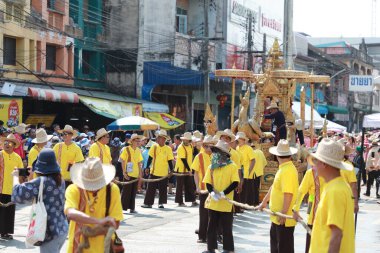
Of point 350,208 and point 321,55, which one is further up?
point 321,55

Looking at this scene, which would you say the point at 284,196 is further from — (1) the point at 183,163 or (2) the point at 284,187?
(1) the point at 183,163

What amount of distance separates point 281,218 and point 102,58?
2735cm

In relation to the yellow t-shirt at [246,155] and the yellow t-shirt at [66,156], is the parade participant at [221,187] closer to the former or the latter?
the yellow t-shirt at [66,156]

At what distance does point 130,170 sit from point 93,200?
1015 centimetres

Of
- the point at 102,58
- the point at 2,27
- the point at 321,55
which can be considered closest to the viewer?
the point at 2,27

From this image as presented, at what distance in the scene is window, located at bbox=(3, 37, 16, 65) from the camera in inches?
1120

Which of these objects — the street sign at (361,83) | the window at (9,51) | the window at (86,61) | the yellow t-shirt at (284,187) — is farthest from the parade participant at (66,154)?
the street sign at (361,83)

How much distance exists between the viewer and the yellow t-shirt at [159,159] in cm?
1870

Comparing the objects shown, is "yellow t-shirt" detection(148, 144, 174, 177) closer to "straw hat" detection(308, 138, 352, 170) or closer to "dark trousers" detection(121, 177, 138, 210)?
"dark trousers" detection(121, 177, 138, 210)

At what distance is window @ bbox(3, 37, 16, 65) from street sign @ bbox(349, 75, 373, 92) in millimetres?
18364

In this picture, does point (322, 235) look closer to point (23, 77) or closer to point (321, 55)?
point (23, 77)

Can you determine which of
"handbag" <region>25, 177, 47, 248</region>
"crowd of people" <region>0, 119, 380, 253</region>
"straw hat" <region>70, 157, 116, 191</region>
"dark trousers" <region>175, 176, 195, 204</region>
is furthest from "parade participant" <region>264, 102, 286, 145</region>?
"straw hat" <region>70, 157, 116, 191</region>

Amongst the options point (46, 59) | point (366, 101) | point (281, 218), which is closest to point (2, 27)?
point (46, 59)

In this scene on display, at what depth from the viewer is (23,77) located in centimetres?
2880
